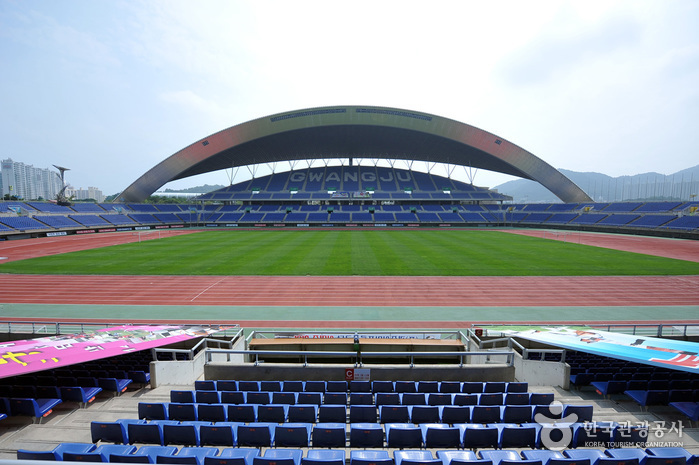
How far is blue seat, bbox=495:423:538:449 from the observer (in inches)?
183

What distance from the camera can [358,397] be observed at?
600 cm

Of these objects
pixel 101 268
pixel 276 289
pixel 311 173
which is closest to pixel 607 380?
pixel 276 289

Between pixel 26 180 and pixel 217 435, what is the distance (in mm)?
236389

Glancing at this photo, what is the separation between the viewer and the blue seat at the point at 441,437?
15.2 feet

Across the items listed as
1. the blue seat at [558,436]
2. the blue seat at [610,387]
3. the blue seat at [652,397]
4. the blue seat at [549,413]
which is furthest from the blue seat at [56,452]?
the blue seat at [652,397]

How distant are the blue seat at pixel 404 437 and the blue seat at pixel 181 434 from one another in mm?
2866

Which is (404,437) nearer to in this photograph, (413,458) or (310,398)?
(413,458)

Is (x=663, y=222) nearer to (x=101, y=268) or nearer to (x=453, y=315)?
(x=453, y=315)

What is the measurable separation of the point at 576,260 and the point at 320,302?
23137 mm

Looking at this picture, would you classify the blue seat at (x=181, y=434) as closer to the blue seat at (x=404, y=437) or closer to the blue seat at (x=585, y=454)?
the blue seat at (x=404, y=437)

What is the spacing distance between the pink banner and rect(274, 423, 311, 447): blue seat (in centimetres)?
412

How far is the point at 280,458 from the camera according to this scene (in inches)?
148

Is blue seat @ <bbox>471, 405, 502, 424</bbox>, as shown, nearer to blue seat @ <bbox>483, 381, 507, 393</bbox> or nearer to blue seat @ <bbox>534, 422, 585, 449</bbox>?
blue seat @ <bbox>534, 422, 585, 449</bbox>

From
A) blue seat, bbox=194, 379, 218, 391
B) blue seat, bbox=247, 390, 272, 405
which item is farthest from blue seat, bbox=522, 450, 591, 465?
blue seat, bbox=194, 379, 218, 391
